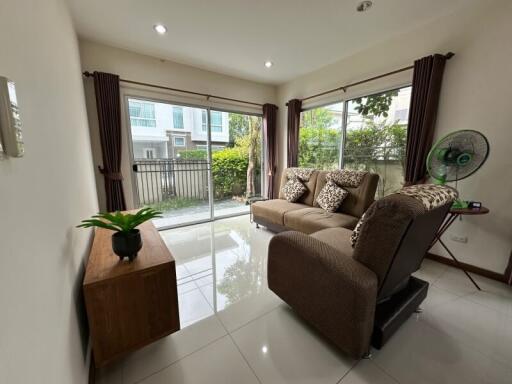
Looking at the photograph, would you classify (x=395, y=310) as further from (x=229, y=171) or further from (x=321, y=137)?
(x=229, y=171)

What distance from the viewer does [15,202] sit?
61 cm

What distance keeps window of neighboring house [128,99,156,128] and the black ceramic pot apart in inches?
94.6

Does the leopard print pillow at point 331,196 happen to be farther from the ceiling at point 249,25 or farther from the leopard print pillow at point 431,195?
the ceiling at point 249,25

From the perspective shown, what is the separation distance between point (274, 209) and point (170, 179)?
194 centimetres

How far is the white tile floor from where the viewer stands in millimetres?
1183

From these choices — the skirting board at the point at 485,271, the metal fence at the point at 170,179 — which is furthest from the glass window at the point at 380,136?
the metal fence at the point at 170,179

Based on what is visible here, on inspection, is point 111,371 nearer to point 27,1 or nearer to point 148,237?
point 148,237

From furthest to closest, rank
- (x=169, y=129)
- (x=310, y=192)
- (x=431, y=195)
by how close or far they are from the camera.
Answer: (x=169, y=129), (x=310, y=192), (x=431, y=195)

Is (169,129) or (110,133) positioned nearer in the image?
(110,133)

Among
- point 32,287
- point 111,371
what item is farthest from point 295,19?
point 111,371

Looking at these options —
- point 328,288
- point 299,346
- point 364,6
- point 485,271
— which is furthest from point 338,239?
point 364,6

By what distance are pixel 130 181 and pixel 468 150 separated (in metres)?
3.91

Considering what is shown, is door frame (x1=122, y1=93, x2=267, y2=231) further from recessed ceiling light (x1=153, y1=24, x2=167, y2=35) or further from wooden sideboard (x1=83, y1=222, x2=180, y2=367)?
wooden sideboard (x1=83, y1=222, x2=180, y2=367)

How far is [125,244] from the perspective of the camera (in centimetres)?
124
